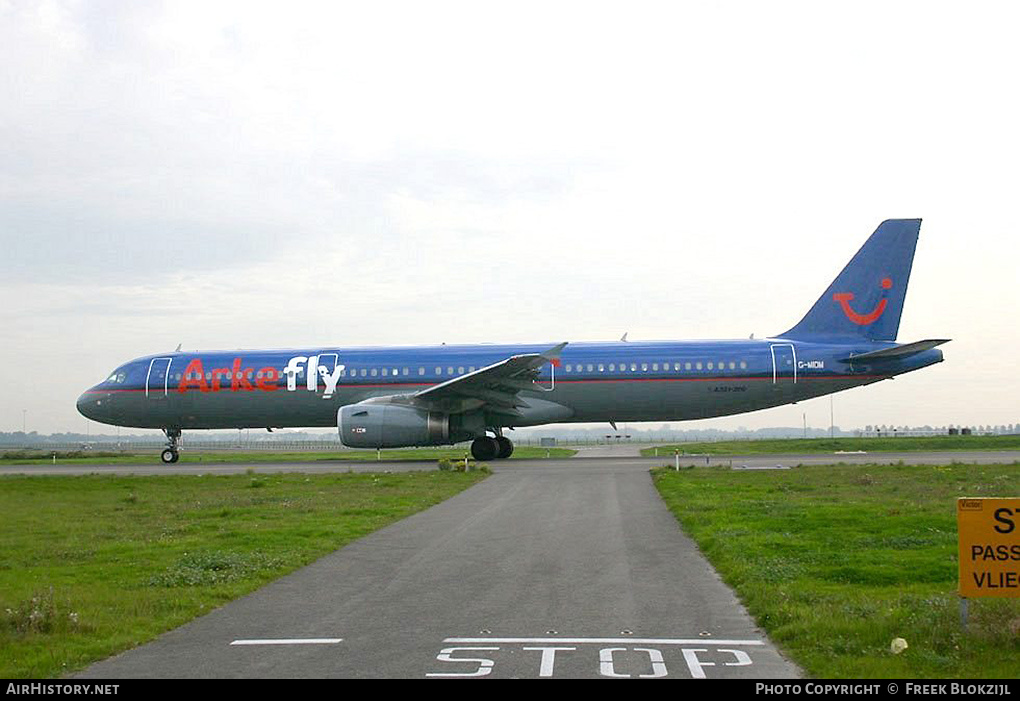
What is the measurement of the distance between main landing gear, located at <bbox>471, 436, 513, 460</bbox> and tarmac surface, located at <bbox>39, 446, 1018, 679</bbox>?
57.8 feet

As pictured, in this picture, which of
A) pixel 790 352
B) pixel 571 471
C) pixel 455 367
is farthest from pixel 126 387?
pixel 790 352

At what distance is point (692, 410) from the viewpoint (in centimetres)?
3244

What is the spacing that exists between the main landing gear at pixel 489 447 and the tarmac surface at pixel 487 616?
17.6 metres

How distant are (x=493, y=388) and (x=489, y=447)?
2.61 metres

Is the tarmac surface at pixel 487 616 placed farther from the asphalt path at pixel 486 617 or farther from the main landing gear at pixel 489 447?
the main landing gear at pixel 489 447

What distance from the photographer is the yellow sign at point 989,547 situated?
6.89 meters

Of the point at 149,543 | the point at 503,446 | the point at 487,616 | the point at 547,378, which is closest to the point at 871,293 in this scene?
the point at 547,378

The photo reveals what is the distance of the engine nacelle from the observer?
29.9 metres

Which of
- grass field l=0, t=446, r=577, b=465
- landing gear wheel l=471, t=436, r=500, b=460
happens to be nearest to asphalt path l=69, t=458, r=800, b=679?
landing gear wheel l=471, t=436, r=500, b=460

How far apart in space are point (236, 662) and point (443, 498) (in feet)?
41.7

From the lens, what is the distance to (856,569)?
10008mm

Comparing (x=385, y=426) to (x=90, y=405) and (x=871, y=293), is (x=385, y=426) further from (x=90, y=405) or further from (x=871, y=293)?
(x=871, y=293)

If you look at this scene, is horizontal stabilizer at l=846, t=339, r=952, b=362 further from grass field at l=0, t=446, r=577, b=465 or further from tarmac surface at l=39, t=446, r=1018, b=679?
tarmac surface at l=39, t=446, r=1018, b=679
